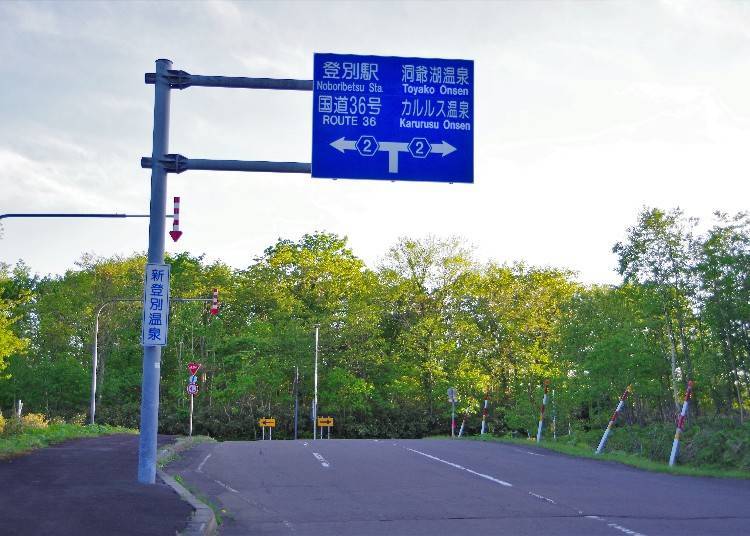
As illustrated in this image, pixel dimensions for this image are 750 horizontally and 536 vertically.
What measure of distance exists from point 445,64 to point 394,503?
7179 millimetres

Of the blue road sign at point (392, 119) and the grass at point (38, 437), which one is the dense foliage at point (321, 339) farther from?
the blue road sign at point (392, 119)

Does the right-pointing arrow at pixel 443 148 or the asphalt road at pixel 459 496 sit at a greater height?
the right-pointing arrow at pixel 443 148

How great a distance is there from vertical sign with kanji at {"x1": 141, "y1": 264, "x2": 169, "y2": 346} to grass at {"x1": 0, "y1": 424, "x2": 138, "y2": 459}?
6.21m

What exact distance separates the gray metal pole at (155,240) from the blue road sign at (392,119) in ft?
7.92

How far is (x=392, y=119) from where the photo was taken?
12727 mm

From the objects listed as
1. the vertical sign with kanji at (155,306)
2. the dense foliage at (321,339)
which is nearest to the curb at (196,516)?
the vertical sign with kanji at (155,306)

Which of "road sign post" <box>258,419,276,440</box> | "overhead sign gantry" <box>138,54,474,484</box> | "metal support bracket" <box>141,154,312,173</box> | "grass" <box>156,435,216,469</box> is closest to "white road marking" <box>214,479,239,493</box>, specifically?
"overhead sign gantry" <box>138,54,474,484</box>

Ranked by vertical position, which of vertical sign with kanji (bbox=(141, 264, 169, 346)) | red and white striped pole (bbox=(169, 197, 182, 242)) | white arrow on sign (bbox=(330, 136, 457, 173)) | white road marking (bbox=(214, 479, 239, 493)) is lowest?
white road marking (bbox=(214, 479, 239, 493))

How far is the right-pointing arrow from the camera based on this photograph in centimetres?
Answer: 1275

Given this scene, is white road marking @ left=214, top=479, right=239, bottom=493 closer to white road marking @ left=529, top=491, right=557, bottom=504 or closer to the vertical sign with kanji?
the vertical sign with kanji

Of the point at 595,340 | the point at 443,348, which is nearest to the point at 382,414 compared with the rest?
the point at 443,348

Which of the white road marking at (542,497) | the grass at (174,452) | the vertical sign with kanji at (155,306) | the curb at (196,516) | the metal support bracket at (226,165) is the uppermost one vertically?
the metal support bracket at (226,165)

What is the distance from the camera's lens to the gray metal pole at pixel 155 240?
11781mm

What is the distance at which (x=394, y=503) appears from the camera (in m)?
10.5
